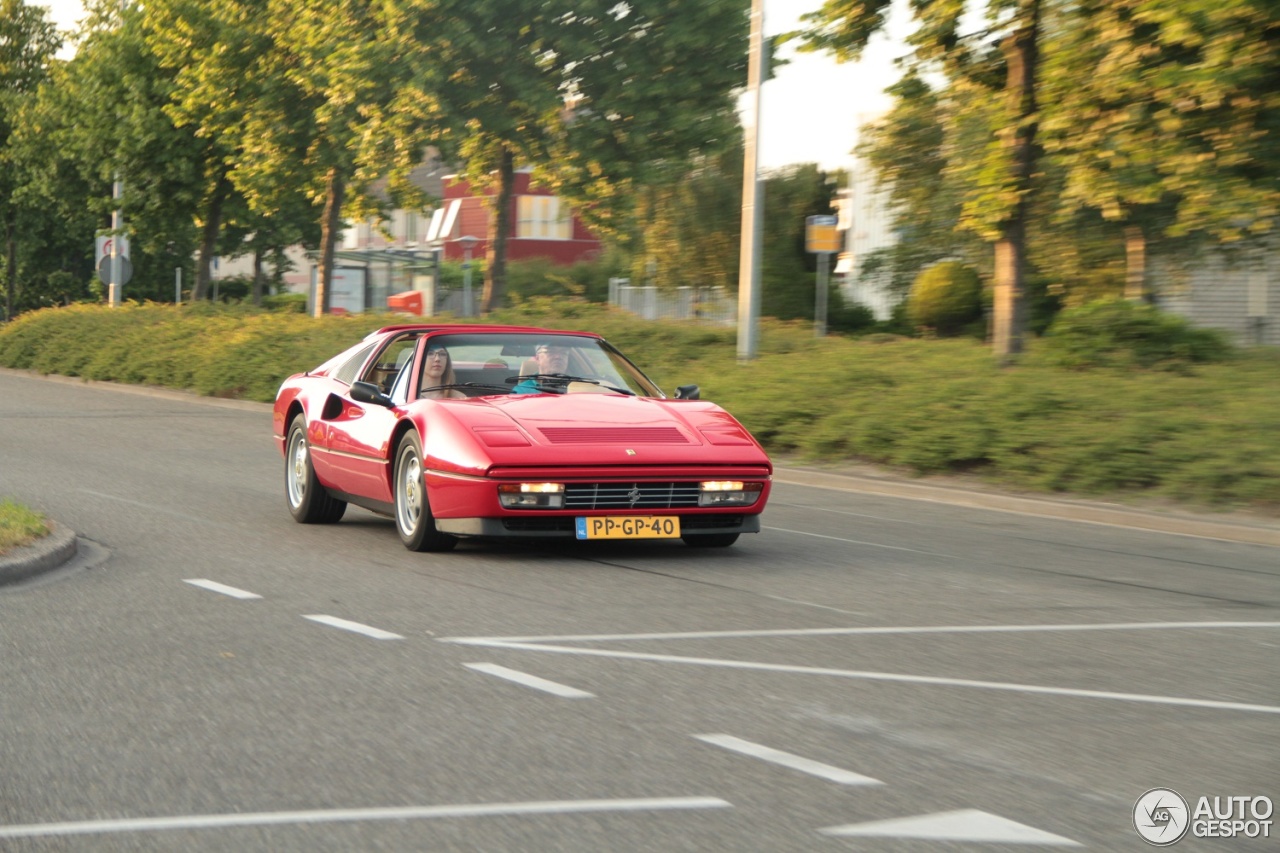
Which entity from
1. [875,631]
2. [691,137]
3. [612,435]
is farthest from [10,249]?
[875,631]

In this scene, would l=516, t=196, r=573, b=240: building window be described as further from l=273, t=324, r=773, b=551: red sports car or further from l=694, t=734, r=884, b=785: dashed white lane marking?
l=694, t=734, r=884, b=785: dashed white lane marking

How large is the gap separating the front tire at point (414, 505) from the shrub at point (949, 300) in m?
27.6

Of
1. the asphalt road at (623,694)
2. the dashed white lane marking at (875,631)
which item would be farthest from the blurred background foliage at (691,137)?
the dashed white lane marking at (875,631)

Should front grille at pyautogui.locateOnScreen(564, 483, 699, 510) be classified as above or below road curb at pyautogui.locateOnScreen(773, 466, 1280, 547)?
above

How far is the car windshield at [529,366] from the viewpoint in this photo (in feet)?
34.6

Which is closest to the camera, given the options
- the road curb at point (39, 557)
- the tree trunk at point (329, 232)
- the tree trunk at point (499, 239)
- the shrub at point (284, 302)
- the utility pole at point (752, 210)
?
the road curb at point (39, 557)

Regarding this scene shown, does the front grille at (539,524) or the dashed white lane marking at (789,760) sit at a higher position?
the front grille at (539,524)

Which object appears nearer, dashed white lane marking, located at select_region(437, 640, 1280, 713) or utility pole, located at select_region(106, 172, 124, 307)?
dashed white lane marking, located at select_region(437, 640, 1280, 713)

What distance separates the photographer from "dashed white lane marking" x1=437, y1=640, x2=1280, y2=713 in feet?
19.7

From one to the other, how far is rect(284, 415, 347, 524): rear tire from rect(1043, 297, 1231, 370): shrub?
8.73m

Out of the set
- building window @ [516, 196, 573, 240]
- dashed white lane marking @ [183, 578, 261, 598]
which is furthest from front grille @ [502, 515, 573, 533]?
building window @ [516, 196, 573, 240]

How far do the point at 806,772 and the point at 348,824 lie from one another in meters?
1.33

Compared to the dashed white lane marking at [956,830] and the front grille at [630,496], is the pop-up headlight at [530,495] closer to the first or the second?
the front grille at [630,496]

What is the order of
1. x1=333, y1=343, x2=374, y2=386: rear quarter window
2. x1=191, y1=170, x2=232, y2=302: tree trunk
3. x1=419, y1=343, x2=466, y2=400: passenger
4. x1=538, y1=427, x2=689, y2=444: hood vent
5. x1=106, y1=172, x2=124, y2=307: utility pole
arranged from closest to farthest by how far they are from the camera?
x1=538, y1=427, x2=689, y2=444: hood vent
x1=419, y1=343, x2=466, y2=400: passenger
x1=333, y1=343, x2=374, y2=386: rear quarter window
x1=106, y1=172, x2=124, y2=307: utility pole
x1=191, y1=170, x2=232, y2=302: tree trunk
